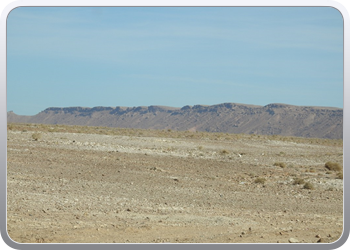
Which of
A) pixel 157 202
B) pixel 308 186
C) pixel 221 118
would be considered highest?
pixel 157 202

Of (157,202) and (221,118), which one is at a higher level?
(157,202)

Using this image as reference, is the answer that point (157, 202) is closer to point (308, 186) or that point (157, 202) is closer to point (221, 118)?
point (308, 186)

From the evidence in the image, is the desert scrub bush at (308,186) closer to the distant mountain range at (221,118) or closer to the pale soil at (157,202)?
the pale soil at (157,202)

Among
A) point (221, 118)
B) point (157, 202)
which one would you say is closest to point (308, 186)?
point (157, 202)

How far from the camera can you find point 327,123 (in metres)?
125

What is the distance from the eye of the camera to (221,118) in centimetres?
15612

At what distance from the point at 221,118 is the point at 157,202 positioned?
14503 centimetres

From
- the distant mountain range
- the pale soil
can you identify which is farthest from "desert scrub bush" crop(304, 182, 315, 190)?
the distant mountain range

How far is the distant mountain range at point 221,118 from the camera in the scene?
129000 millimetres

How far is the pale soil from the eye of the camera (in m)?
8.19

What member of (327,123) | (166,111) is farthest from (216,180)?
(166,111)

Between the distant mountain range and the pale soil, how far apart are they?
310 ft

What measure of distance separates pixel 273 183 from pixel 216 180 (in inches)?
78.7
